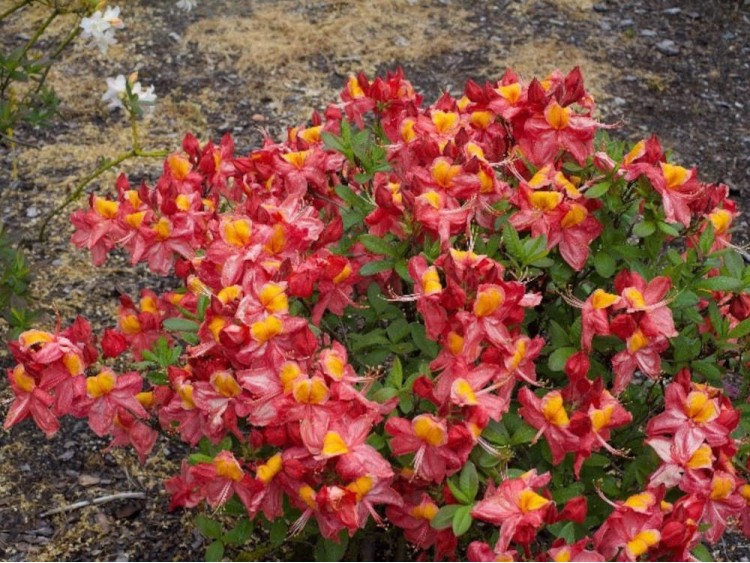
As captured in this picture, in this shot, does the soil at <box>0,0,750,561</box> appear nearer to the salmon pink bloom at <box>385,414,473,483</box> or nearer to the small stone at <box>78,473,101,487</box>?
the small stone at <box>78,473,101,487</box>

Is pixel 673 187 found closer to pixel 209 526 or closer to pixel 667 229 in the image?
pixel 667 229

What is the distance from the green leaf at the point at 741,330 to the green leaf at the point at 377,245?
23.6 inches

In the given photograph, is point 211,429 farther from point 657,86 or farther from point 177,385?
point 657,86

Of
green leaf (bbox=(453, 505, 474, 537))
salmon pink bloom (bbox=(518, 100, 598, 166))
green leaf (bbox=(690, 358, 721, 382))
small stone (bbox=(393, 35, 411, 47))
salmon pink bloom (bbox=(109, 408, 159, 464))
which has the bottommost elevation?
small stone (bbox=(393, 35, 411, 47))

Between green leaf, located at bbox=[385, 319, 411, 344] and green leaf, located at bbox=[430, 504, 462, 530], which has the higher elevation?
green leaf, located at bbox=[385, 319, 411, 344]

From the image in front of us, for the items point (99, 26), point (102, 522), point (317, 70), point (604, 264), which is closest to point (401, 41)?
point (317, 70)

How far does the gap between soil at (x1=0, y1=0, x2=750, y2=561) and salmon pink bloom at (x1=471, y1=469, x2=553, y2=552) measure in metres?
1.71

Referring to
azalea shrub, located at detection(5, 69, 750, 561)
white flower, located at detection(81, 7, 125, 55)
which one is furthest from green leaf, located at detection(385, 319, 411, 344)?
white flower, located at detection(81, 7, 125, 55)

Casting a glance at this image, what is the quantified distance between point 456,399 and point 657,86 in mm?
3269

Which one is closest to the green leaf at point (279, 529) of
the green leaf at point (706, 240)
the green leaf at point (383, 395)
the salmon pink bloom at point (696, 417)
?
the green leaf at point (383, 395)

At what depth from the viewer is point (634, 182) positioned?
1986 mm

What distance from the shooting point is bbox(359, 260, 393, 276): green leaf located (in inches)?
75.3

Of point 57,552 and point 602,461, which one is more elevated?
point 602,461

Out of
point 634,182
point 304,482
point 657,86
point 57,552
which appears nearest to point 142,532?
point 57,552
